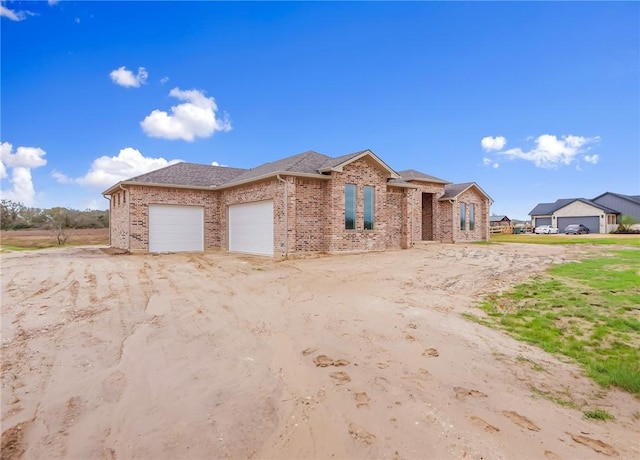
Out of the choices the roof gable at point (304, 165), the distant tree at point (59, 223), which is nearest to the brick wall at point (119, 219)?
the roof gable at point (304, 165)

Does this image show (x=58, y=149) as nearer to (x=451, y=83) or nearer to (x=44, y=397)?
(x=44, y=397)

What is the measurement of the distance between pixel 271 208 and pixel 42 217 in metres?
31.8

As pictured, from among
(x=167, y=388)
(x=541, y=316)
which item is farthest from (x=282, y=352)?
(x=541, y=316)

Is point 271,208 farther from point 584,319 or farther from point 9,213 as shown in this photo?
point 9,213

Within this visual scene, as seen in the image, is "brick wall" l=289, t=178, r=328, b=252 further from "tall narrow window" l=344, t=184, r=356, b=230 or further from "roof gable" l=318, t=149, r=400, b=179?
"tall narrow window" l=344, t=184, r=356, b=230

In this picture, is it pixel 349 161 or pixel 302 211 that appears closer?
pixel 302 211

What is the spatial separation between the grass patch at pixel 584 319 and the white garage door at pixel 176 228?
15.7 metres

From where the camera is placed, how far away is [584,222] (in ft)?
139

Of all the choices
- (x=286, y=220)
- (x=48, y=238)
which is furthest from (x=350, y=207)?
(x=48, y=238)

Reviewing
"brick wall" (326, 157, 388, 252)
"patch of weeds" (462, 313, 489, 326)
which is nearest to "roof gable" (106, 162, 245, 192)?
"brick wall" (326, 157, 388, 252)

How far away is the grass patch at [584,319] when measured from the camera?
4.03 meters

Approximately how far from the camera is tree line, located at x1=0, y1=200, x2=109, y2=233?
30609 millimetres

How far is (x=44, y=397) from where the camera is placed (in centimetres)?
312

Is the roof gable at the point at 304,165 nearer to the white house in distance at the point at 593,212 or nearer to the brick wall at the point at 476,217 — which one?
the brick wall at the point at 476,217
